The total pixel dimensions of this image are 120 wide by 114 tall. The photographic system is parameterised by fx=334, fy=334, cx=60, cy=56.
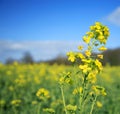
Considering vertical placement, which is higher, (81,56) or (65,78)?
(81,56)

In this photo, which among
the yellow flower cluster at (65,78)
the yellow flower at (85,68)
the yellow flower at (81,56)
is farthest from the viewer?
the yellow flower cluster at (65,78)

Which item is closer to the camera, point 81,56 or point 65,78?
point 81,56

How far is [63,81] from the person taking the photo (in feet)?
9.66

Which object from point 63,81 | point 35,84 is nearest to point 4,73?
point 35,84

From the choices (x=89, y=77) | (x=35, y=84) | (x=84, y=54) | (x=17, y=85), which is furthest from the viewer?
(x=35, y=84)

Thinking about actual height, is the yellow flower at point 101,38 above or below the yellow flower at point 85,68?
above

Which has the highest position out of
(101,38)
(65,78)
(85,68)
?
(101,38)

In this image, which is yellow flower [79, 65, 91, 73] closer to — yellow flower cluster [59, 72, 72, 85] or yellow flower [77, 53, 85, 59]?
yellow flower [77, 53, 85, 59]

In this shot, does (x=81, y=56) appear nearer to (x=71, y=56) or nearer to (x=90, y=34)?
(x=71, y=56)

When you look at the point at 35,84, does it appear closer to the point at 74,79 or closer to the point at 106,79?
the point at 106,79

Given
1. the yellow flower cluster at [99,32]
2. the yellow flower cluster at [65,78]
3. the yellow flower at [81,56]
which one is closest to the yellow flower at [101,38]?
the yellow flower cluster at [99,32]

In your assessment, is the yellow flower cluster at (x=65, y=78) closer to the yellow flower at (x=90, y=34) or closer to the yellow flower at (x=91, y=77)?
the yellow flower at (x=91, y=77)

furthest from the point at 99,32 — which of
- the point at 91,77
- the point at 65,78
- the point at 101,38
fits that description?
the point at 65,78

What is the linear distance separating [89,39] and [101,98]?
443 cm
